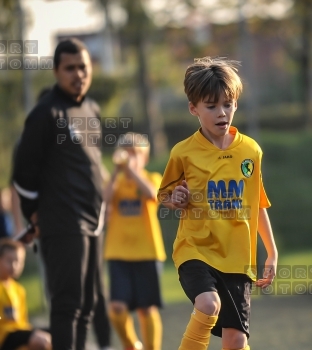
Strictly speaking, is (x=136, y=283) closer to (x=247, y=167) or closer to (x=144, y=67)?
(x=247, y=167)

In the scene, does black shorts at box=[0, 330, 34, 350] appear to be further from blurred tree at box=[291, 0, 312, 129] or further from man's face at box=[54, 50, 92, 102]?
blurred tree at box=[291, 0, 312, 129]

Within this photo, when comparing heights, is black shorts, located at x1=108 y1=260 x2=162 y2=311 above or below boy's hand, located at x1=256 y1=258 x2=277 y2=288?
below

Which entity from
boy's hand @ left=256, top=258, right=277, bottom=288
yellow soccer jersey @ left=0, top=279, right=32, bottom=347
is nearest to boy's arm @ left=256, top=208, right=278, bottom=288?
boy's hand @ left=256, top=258, right=277, bottom=288

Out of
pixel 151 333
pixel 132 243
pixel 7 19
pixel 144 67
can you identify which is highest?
pixel 144 67

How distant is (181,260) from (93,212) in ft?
4.41

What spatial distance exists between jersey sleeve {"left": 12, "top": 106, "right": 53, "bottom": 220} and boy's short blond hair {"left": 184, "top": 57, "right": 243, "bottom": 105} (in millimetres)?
1288

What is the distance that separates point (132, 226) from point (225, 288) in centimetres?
331

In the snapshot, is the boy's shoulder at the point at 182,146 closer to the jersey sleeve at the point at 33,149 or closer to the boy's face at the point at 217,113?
the boy's face at the point at 217,113

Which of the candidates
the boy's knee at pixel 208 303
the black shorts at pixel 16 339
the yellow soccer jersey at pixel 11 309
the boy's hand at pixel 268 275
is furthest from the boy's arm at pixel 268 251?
the yellow soccer jersey at pixel 11 309

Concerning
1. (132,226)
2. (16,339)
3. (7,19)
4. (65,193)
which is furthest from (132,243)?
(7,19)

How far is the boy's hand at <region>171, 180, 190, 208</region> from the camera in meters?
4.57

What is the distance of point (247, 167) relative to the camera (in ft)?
15.4

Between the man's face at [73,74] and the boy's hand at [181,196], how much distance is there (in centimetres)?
156

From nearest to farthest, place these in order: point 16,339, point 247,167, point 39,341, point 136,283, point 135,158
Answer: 1. point 247,167
2. point 39,341
3. point 16,339
4. point 136,283
5. point 135,158
